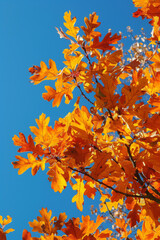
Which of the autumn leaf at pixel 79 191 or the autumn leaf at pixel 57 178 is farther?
the autumn leaf at pixel 79 191

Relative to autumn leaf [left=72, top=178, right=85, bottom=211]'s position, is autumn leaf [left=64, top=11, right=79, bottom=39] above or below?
above

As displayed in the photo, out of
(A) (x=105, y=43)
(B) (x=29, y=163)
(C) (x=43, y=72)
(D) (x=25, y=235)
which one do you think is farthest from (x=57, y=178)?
(A) (x=105, y=43)

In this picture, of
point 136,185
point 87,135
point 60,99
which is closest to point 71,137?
point 87,135

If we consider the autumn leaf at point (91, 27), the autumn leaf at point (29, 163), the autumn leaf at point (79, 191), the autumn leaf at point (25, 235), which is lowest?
the autumn leaf at point (25, 235)

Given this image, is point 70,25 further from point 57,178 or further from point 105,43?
point 57,178

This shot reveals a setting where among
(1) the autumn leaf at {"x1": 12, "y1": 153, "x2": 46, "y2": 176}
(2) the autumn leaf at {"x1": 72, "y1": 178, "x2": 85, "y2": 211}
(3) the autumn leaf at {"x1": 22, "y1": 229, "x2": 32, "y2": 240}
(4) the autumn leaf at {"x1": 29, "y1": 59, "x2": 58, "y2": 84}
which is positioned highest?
(4) the autumn leaf at {"x1": 29, "y1": 59, "x2": 58, "y2": 84}

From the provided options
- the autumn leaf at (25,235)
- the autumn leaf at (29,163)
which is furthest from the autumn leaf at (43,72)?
the autumn leaf at (25,235)

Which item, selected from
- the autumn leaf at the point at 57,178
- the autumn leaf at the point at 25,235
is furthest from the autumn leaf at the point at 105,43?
the autumn leaf at the point at 25,235

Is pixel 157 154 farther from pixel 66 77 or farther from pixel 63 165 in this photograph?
pixel 66 77

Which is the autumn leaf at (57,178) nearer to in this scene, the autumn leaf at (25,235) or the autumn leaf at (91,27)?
the autumn leaf at (25,235)

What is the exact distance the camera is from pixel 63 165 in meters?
1.15

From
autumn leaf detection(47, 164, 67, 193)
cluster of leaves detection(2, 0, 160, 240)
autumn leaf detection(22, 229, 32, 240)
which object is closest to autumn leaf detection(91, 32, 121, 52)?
cluster of leaves detection(2, 0, 160, 240)

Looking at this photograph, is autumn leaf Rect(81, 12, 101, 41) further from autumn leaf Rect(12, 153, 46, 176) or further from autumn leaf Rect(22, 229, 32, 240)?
autumn leaf Rect(22, 229, 32, 240)

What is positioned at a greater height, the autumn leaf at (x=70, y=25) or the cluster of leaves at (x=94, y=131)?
the autumn leaf at (x=70, y=25)
